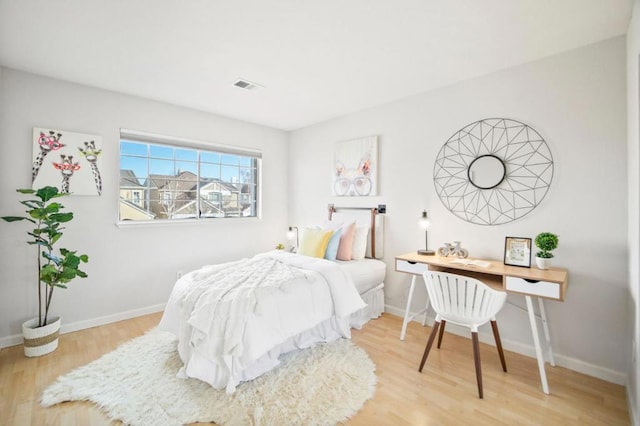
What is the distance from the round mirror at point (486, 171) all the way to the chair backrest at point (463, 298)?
111cm

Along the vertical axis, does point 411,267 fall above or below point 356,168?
below

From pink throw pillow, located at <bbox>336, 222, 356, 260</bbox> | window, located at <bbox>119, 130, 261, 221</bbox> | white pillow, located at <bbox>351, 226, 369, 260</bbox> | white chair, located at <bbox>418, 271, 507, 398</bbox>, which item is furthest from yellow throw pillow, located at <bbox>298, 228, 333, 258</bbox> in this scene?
window, located at <bbox>119, 130, 261, 221</bbox>

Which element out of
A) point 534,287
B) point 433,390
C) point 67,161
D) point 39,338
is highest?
point 67,161

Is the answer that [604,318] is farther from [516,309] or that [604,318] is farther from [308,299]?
[308,299]

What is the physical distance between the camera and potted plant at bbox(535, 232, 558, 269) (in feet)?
7.12

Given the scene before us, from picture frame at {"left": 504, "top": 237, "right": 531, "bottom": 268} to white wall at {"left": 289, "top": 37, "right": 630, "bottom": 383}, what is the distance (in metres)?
0.16

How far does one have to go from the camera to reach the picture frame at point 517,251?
2.34 m

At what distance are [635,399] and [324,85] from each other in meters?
3.27

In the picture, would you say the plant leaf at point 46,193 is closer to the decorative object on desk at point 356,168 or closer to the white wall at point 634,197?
the decorative object on desk at point 356,168

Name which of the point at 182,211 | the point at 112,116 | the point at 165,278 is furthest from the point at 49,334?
the point at 112,116

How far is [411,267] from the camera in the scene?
272 cm

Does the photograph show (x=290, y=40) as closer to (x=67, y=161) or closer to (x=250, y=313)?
(x=250, y=313)

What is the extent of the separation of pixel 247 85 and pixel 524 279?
9.92ft

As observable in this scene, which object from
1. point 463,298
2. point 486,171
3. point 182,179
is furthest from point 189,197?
point 486,171
